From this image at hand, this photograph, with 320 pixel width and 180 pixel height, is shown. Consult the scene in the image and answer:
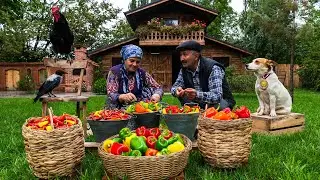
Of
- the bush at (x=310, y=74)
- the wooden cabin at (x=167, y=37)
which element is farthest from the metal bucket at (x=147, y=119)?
the bush at (x=310, y=74)

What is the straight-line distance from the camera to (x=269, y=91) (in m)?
6.03

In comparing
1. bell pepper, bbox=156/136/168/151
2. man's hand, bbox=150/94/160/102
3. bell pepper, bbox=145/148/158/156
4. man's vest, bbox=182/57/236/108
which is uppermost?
man's vest, bbox=182/57/236/108

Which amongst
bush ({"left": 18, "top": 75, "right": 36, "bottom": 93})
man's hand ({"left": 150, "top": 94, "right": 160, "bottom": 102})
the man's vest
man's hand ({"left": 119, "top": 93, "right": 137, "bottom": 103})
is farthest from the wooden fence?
man's hand ({"left": 119, "top": 93, "right": 137, "bottom": 103})

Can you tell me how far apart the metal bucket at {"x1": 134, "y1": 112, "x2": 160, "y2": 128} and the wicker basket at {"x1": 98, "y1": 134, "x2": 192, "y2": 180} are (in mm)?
831

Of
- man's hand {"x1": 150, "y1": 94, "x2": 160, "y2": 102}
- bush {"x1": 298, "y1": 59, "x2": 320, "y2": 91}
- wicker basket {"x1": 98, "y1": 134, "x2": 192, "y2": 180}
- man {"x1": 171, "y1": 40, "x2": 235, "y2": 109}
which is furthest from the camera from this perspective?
bush {"x1": 298, "y1": 59, "x2": 320, "y2": 91}

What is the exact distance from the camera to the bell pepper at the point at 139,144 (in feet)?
9.86

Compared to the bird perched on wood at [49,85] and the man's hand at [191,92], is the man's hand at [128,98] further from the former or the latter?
the bird perched on wood at [49,85]

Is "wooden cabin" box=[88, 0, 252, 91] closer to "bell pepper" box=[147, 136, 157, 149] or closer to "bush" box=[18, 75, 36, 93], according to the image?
"bush" box=[18, 75, 36, 93]

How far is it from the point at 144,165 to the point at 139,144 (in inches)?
8.0

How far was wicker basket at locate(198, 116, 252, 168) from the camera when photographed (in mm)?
3406

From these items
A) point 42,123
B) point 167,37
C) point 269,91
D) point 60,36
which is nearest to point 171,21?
point 167,37

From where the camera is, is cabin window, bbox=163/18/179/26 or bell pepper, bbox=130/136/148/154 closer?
bell pepper, bbox=130/136/148/154

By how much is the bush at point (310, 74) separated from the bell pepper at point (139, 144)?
2242 centimetres

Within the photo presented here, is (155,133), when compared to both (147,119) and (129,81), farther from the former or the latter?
(129,81)
